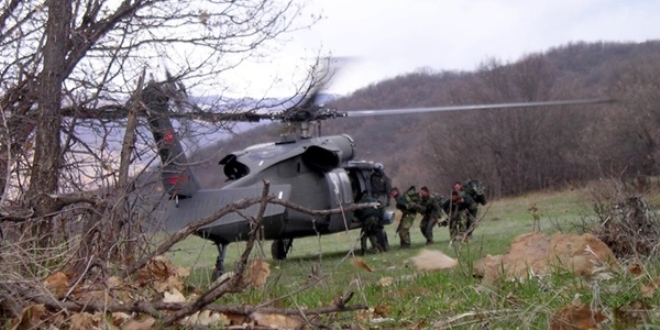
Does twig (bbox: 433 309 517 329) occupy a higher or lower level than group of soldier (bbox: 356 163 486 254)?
higher

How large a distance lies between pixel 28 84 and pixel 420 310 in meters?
7.37

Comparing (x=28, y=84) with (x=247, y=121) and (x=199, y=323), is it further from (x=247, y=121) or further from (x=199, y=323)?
(x=199, y=323)

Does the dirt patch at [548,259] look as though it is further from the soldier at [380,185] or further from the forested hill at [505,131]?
the forested hill at [505,131]

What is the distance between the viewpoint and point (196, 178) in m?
15.2

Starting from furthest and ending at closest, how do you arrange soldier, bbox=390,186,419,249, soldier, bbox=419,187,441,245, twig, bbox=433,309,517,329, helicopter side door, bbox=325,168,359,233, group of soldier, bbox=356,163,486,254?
soldier, bbox=419,187,441,245, soldier, bbox=390,186,419,249, group of soldier, bbox=356,163,486,254, helicopter side door, bbox=325,168,359,233, twig, bbox=433,309,517,329

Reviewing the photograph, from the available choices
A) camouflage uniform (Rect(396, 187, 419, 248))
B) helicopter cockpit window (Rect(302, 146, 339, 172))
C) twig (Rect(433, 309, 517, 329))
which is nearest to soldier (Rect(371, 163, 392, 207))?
camouflage uniform (Rect(396, 187, 419, 248))

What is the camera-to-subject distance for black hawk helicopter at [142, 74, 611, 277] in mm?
14281

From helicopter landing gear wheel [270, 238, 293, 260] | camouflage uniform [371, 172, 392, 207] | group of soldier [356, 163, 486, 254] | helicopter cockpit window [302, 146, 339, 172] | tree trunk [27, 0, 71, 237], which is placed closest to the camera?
tree trunk [27, 0, 71, 237]

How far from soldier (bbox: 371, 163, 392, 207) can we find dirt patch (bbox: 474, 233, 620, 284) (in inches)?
563

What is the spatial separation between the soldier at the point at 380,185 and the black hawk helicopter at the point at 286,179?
0.45m

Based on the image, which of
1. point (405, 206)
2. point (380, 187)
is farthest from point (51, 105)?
point (405, 206)

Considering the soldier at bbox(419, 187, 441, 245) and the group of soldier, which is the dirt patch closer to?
the group of soldier

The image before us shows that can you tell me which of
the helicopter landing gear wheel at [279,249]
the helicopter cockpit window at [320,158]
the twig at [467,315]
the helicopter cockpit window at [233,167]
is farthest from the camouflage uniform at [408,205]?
the twig at [467,315]

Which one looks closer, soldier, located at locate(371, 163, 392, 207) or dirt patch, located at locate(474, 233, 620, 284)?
dirt patch, located at locate(474, 233, 620, 284)
